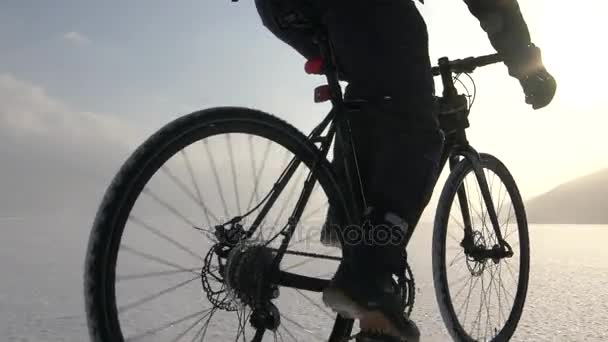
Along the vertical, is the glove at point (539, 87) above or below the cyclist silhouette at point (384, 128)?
above

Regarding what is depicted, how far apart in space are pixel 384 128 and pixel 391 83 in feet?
0.44

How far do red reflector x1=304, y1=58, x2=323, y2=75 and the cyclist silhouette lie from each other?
59mm

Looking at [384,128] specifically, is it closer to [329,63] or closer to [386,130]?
[386,130]

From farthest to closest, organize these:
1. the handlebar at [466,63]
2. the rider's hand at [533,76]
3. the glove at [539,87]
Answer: the handlebar at [466,63] < the glove at [539,87] < the rider's hand at [533,76]

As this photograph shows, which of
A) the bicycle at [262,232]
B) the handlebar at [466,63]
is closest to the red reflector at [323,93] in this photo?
the bicycle at [262,232]

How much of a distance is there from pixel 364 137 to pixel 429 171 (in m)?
0.24

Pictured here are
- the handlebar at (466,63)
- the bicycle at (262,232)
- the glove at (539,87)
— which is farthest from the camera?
the handlebar at (466,63)

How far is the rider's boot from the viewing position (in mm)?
1292

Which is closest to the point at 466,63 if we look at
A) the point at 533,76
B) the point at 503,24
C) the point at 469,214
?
the point at 533,76

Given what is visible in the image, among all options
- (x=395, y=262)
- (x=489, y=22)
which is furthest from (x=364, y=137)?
(x=489, y=22)

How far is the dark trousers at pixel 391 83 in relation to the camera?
135 cm

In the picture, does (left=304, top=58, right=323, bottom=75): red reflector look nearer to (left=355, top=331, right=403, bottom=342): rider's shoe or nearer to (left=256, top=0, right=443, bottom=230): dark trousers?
(left=256, top=0, right=443, bottom=230): dark trousers

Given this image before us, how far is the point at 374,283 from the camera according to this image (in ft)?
4.29

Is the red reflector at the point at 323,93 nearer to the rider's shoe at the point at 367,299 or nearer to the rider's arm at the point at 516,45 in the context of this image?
the rider's shoe at the point at 367,299
